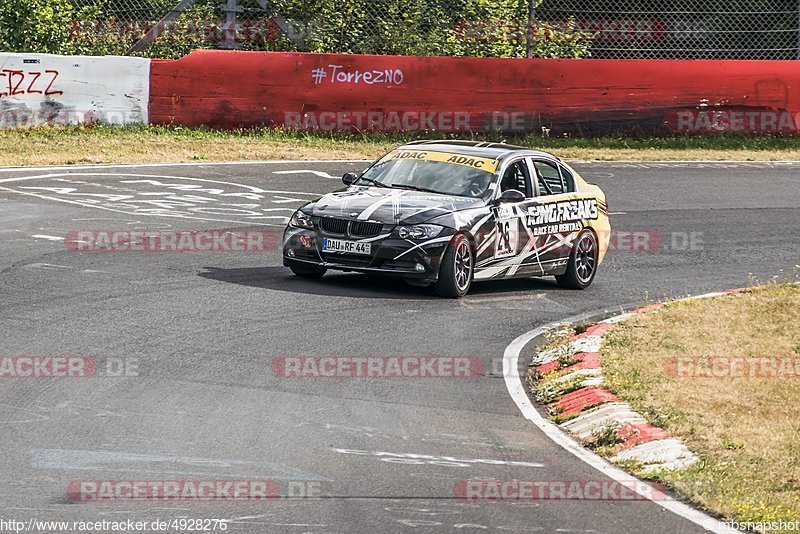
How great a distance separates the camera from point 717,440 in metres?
8.30

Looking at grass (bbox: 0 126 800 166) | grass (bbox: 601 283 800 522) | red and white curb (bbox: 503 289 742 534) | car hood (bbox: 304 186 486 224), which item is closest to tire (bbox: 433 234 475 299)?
car hood (bbox: 304 186 486 224)

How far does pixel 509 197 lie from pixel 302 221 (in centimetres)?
216

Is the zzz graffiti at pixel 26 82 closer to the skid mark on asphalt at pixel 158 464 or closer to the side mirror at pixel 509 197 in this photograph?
the side mirror at pixel 509 197

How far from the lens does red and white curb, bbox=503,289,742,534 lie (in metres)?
7.65

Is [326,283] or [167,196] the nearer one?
[326,283]

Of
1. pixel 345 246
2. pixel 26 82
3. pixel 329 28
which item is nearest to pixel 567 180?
pixel 345 246

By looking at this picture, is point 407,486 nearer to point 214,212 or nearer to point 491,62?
point 214,212

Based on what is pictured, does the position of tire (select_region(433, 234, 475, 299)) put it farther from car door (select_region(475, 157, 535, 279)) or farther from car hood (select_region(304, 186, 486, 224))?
car hood (select_region(304, 186, 486, 224))

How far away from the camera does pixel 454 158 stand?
14258 millimetres

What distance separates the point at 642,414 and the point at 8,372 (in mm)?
4347

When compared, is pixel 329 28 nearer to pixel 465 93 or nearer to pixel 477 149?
pixel 465 93

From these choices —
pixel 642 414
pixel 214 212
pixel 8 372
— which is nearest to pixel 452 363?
pixel 642 414

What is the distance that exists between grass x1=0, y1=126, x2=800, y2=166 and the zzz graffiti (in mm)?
651

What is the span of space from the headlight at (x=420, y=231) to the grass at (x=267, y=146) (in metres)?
10.2
